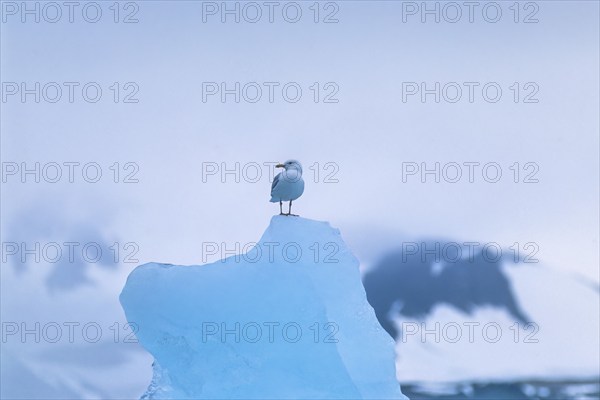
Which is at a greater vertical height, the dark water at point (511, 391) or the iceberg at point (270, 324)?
the iceberg at point (270, 324)

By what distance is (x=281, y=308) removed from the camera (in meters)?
3.90

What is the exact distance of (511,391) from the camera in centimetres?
617

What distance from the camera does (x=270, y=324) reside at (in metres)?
3.90

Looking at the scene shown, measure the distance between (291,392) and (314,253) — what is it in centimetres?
72

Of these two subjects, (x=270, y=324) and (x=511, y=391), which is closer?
(x=270, y=324)

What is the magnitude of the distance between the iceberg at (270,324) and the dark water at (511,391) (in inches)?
95.7

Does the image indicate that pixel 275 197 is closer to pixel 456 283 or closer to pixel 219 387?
pixel 219 387

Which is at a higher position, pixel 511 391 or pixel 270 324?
pixel 270 324

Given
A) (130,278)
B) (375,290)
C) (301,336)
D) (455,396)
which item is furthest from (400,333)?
(130,278)

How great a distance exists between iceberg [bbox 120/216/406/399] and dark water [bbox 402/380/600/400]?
2431mm

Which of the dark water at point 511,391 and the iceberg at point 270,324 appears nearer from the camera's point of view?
the iceberg at point 270,324

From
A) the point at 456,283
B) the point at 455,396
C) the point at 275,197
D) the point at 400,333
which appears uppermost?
the point at 275,197

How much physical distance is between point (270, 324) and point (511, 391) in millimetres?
3104

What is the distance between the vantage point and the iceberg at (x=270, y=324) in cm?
382
